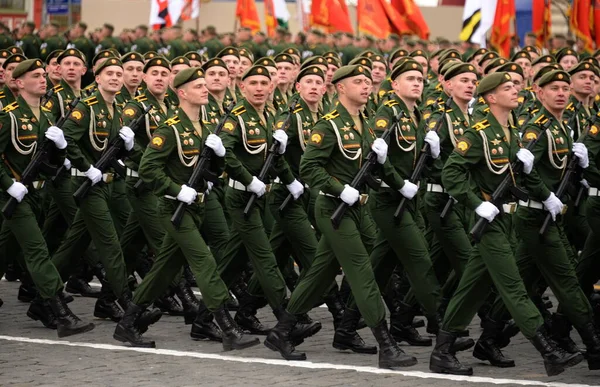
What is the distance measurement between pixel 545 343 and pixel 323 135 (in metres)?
2.09

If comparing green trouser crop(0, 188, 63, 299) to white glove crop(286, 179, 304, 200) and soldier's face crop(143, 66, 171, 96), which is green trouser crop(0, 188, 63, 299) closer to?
white glove crop(286, 179, 304, 200)

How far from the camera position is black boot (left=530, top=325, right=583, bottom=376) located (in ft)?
28.7

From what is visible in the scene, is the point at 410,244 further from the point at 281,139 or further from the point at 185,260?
the point at 185,260

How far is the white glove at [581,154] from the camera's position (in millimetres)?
9820

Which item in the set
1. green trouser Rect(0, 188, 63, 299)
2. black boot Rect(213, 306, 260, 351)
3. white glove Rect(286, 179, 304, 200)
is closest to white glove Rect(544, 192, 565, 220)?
white glove Rect(286, 179, 304, 200)

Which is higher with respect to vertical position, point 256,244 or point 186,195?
point 186,195

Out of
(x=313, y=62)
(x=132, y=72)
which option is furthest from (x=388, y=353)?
(x=132, y=72)

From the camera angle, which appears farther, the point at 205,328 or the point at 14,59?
the point at 14,59

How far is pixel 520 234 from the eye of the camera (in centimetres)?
962

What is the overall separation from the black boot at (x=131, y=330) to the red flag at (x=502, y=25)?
10.9 m

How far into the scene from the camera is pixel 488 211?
8961mm

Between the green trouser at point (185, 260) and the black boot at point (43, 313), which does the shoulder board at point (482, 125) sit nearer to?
the green trouser at point (185, 260)

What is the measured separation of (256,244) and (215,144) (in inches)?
33.5

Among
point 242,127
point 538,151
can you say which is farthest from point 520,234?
point 242,127
